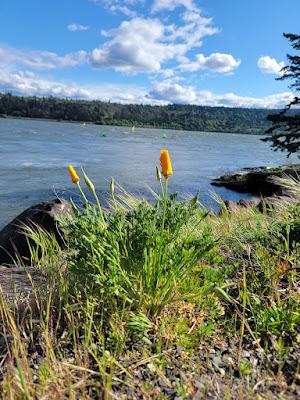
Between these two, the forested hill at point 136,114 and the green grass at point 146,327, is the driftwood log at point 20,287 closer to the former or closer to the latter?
the green grass at point 146,327

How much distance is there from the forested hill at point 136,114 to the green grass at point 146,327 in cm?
11559

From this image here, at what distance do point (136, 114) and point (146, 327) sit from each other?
133 m

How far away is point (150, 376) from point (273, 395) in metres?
0.64

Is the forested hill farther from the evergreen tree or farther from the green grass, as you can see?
the green grass

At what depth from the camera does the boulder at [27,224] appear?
6105 mm

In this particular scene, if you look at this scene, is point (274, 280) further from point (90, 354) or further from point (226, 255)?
point (90, 354)

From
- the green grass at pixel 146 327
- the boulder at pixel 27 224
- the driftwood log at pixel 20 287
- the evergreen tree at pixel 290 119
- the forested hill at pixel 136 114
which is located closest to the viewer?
the green grass at pixel 146 327

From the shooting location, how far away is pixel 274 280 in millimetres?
2834

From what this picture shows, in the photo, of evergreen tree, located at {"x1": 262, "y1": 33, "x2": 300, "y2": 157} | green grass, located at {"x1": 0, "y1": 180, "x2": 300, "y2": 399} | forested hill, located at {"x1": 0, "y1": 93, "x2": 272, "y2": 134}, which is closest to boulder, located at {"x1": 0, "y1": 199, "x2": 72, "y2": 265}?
green grass, located at {"x1": 0, "y1": 180, "x2": 300, "y2": 399}

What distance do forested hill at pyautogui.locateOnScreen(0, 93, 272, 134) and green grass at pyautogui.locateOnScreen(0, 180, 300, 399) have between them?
116 meters

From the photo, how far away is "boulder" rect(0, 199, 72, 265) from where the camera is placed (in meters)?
6.11

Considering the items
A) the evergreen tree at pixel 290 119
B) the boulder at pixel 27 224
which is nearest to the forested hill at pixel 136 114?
the evergreen tree at pixel 290 119

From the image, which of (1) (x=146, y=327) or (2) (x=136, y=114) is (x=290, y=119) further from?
(2) (x=136, y=114)

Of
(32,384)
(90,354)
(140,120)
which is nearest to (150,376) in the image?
(90,354)
